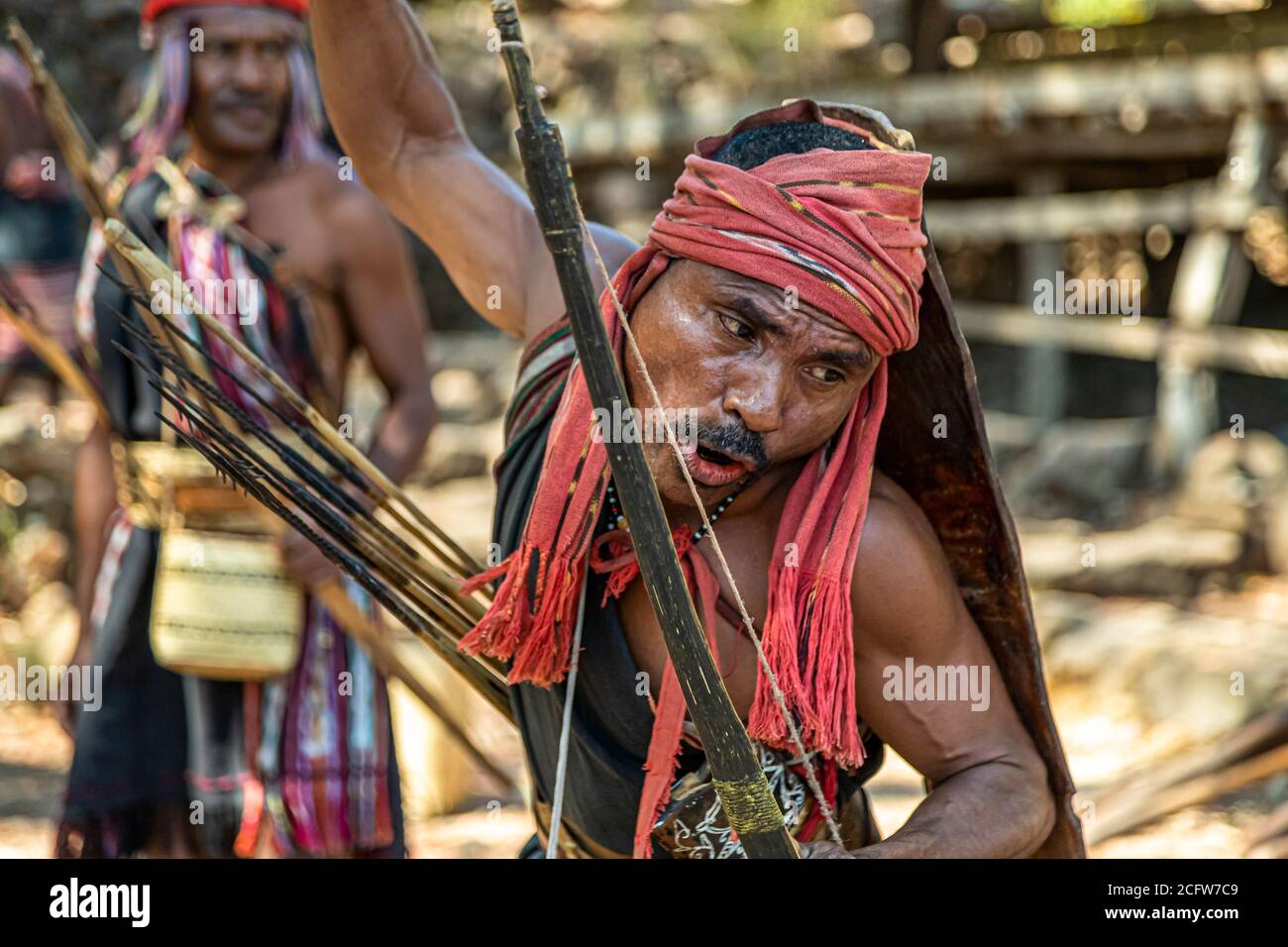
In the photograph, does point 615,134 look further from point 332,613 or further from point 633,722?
point 633,722

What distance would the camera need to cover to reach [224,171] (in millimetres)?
3861

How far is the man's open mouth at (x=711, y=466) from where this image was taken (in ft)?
5.93

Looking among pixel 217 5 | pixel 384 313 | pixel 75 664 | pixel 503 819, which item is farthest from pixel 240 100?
pixel 503 819

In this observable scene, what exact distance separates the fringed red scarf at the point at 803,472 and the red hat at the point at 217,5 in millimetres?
2204

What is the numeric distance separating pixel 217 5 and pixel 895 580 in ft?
8.50

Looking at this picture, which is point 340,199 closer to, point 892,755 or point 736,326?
point 736,326

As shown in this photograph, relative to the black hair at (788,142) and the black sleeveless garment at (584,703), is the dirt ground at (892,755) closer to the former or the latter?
the black sleeveless garment at (584,703)

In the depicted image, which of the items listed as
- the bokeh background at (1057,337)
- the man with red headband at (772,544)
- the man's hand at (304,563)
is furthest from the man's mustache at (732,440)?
the bokeh background at (1057,337)

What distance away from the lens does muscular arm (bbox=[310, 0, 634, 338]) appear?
2281mm

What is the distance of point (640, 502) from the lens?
1626 millimetres

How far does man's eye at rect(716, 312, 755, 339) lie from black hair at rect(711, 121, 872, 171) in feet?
0.63

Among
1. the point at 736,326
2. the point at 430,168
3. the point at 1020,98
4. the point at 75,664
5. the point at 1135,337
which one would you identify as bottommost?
the point at 75,664

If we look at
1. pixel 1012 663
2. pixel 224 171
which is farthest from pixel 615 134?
pixel 1012 663
